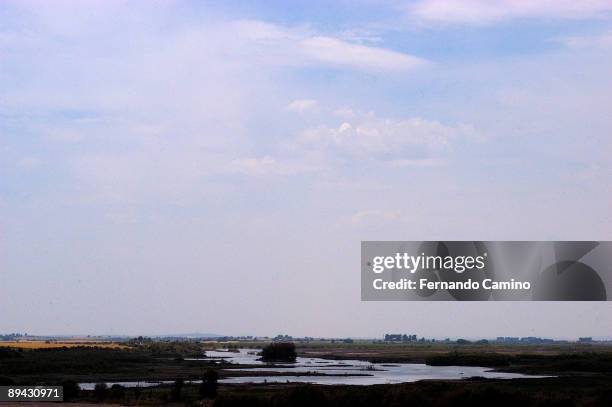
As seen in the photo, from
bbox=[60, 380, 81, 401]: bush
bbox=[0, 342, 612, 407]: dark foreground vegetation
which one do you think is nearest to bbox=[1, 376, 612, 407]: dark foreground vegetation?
bbox=[0, 342, 612, 407]: dark foreground vegetation

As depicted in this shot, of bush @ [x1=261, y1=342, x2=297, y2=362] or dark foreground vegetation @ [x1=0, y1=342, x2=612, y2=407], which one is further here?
bush @ [x1=261, y1=342, x2=297, y2=362]

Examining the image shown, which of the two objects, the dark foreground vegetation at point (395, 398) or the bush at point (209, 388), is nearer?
the dark foreground vegetation at point (395, 398)

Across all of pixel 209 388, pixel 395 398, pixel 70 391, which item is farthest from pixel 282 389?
pixel 395 398

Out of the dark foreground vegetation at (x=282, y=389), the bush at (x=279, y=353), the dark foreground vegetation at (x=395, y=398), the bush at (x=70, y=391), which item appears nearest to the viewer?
the dark foreground vegetation at (x=395, y=398)

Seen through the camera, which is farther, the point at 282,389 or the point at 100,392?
the point at 282,389

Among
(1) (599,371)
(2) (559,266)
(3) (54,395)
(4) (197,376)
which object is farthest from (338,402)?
(1) (599,371)

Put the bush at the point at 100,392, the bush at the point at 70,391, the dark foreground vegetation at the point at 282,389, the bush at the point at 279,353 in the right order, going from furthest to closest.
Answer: the bush at the point at 279,353 → the bush at the point at 100,392 → the bush at the point at 70,391 → the dark foreground vegetation at the point at 282,389

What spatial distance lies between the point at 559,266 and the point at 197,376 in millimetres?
36630

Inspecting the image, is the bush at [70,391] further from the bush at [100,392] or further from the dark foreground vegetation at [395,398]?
the bush at [100,392]

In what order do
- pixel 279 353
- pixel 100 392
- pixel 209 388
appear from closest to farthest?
pixel 209 388
pixel 100 392
pixel 279 353

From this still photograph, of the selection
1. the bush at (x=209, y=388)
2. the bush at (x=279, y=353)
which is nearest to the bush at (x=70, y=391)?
the bush at (x=209, y=388)

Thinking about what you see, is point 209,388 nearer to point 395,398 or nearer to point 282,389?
point 282,389

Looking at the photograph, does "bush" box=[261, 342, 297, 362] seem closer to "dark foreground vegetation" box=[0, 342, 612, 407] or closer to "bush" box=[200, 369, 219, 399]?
"dark foreground vegetation" box=[0, 342, 612, 407]

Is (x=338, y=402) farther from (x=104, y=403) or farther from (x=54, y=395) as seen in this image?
(x=54, y=395)
